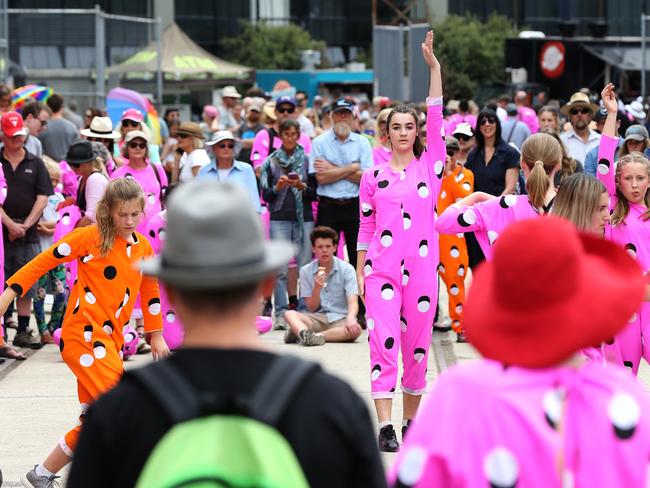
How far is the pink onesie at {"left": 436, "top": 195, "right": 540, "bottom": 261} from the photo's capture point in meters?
6.74

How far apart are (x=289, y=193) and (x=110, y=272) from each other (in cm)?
574

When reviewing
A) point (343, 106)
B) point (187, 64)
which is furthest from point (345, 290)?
point (187, 64)

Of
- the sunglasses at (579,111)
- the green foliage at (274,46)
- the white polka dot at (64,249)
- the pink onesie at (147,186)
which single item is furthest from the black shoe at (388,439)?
the green foliage at (274,46)

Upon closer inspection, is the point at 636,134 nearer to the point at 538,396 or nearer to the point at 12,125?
the point at 12,125

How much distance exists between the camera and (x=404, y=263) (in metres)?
7.53

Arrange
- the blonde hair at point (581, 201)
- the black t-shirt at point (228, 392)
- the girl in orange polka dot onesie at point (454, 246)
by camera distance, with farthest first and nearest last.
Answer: the girl in orange polka dot onesie at point (454, 246), the blonde hair at point (581, 201), the black t-shirt at point (228, 392)

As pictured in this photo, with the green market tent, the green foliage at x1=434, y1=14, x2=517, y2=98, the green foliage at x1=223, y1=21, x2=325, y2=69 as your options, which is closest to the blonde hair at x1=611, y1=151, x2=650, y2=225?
the green market tent

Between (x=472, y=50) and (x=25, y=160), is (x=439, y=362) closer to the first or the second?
(x=25, y=160)

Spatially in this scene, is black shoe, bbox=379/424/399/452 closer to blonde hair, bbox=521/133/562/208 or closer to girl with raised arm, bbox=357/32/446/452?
girl with raised arm, bbox=357/32/446/452

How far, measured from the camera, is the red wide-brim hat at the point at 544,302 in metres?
2.79

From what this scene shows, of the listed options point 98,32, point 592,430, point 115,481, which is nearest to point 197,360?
point 115,481

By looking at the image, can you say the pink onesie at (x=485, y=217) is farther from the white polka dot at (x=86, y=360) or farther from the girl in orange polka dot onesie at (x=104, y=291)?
the white polka dot at (x=86, y=360)

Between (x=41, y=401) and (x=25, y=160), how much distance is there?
2.78 m

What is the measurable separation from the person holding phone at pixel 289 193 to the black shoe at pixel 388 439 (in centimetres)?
490
